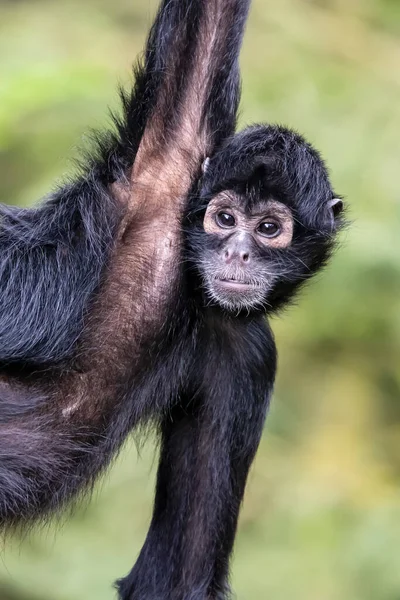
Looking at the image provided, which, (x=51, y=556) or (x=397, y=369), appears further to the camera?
(x=397, y=369)

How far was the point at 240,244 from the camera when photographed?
5703mm

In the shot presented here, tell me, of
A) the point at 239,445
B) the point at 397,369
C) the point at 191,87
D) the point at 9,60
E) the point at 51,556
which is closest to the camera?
the point at 191,87

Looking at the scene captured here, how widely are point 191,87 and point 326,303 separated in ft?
19.0

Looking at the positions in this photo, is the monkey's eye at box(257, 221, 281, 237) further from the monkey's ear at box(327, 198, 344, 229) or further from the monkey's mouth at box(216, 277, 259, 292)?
the monkey's ear at box(327, 198, 344, 229)

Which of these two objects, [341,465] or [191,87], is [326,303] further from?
[191,87]

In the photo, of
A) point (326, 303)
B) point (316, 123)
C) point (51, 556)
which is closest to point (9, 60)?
point (316, 123)

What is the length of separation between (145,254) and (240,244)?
56 centimetres

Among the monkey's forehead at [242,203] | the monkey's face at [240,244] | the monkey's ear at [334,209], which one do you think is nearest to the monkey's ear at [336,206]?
the monkey's ear at [334,209]

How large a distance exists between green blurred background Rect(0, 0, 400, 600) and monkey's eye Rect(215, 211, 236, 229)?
423 centimetres

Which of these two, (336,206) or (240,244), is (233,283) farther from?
(336,206)

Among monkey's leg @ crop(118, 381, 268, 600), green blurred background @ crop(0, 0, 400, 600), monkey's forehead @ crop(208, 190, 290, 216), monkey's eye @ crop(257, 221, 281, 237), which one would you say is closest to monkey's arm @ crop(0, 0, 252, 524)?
monkey's forehead @ crop(208, 190, 290, 216)

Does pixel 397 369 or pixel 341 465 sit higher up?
pixel 397 369

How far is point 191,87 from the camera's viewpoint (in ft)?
18.6

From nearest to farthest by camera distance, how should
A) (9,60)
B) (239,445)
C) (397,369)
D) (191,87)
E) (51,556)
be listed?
1. (191,87)
2. (239,445)
3. (51,556)
4. (397,369)
5. (9,60)
